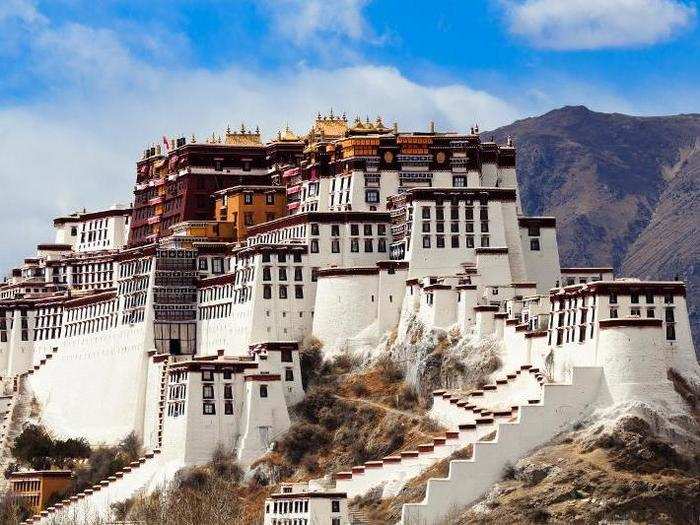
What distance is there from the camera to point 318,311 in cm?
15750

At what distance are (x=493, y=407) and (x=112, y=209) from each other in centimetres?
6314

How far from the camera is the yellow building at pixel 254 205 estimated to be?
174m

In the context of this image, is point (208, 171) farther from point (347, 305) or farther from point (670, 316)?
point (670, 316)

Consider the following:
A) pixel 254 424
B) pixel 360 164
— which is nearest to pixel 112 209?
pixel 360 164

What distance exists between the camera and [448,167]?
166875mm

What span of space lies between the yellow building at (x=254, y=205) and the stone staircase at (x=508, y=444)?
44.1m

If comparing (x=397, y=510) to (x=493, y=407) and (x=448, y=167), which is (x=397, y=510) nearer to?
(x=493, y=407)

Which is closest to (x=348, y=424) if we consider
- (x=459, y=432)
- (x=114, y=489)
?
(x=459, y=432)

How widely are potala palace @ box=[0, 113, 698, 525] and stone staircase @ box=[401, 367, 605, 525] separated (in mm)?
105

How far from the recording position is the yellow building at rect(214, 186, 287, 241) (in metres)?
174

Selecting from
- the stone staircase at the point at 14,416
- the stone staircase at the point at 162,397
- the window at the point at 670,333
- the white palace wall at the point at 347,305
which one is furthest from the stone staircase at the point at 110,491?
the window at the point at 670,333

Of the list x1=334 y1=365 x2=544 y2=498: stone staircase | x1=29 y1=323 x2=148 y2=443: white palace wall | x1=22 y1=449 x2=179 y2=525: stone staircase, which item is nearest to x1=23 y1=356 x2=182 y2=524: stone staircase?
x1=22 y1=449 x2=179 y2=525: stone staircase

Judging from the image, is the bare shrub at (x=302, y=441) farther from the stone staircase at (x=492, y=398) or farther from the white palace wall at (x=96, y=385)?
the white palace wall at (x=96, y=385)

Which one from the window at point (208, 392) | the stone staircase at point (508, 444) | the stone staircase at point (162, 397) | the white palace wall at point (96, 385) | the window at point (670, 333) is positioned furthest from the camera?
the white palace wall at point (96, 385)
